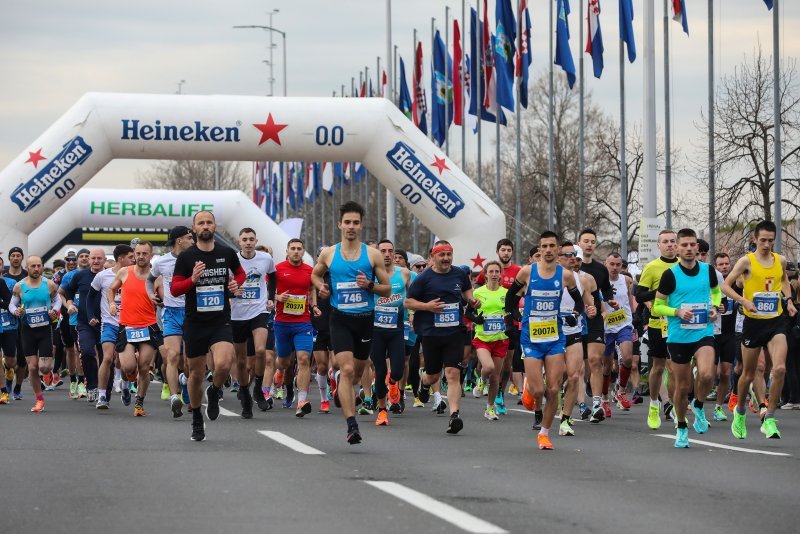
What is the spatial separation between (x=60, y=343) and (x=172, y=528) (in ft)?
58.4

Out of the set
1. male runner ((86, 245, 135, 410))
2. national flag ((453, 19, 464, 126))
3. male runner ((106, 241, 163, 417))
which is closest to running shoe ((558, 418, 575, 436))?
male runner ((106, 241, 163, 417))

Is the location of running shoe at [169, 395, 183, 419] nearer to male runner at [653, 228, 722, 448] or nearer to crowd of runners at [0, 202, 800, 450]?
crowd of runners at [0, 202, 800, 450]

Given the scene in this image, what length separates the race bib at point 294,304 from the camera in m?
18.3

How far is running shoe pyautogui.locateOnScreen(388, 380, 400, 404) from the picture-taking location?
18281 millimetres

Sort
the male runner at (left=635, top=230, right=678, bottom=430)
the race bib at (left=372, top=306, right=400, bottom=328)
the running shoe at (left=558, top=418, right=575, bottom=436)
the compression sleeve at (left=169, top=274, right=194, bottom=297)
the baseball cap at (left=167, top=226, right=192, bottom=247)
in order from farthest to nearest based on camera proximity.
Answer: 1. the race bib at (left=372, top=306, right=400, bottom=328)
2. the male runner at (left=635, top=230, right=678, bottom=430)
3. the baseball cap at (left=167, top=226, right=192, bottom=247)
4. the running shoe at (left=558, top=418, right=575, bottom=436)
5. the compression sleeve at (left=169, top=274, right=194, bottom=297)

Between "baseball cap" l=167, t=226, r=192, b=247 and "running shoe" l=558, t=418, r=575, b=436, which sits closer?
"running shoe" l=558, t=418, r=575, b=436

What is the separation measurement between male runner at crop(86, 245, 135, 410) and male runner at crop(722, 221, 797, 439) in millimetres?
7228

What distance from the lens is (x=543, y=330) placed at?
13.9 meters

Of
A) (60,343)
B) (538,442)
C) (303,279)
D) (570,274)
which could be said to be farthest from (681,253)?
(60,343)

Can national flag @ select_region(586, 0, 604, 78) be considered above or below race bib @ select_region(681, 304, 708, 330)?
above

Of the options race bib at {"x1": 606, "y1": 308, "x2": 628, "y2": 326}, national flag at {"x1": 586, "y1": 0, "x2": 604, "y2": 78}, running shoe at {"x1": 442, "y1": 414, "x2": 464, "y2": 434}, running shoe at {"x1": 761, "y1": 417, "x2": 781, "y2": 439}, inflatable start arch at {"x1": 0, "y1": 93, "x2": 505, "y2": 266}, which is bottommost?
running shoe at {"x1": 761, "y1": 417, "x2": 781, "y2": 439}

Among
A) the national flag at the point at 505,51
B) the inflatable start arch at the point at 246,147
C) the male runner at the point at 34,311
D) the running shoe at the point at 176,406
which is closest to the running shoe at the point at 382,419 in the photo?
the running shoe at the point at 176,406

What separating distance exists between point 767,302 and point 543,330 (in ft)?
8.02

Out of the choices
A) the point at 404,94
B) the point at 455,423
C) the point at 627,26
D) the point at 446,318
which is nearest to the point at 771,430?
the point at 455,423
